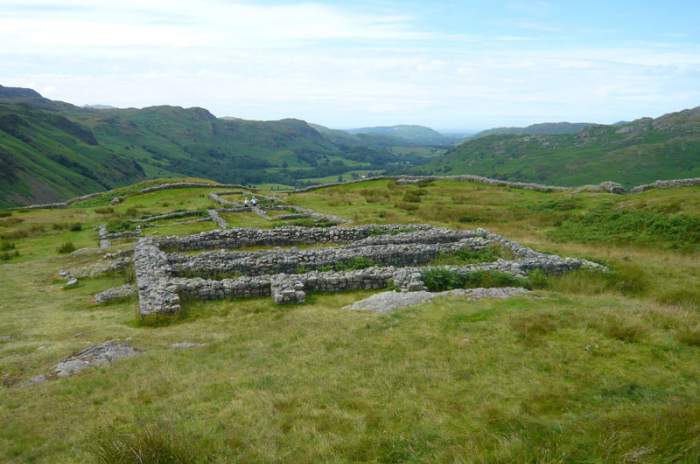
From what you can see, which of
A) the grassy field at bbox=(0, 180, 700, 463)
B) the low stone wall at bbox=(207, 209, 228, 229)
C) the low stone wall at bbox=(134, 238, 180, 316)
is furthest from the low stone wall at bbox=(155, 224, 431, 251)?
the grassy field at bbox=(0, 180, 700, 463)

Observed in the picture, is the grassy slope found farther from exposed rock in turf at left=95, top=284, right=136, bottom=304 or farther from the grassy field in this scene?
the grassy field

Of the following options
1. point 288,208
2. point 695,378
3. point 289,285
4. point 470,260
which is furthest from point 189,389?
point 288,208

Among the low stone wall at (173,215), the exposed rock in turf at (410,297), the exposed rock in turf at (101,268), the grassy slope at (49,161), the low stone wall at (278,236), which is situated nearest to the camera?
the exposed rock in turf at (410,297)

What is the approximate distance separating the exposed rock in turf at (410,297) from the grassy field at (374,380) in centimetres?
75

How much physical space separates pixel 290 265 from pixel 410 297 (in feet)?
22.2

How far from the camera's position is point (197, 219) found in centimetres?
3534

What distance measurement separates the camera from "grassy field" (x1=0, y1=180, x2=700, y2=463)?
259 inches

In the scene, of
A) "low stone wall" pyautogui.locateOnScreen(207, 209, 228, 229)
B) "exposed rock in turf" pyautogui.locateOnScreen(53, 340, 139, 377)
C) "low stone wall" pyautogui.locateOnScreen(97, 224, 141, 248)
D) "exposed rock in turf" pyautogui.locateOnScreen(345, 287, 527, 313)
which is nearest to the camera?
"exposed rock in turf" pyautogui.locateOnScreen(53, 340, 139, 377)

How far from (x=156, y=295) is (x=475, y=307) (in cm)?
1089

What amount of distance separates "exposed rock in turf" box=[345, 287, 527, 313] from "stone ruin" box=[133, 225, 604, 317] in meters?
1.13

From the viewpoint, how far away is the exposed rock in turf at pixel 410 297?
14.3m

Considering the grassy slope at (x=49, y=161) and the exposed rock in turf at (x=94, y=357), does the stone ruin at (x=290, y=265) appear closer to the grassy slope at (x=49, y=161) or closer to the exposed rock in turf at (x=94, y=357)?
the exposed rock in turf at (x=94, y=357)

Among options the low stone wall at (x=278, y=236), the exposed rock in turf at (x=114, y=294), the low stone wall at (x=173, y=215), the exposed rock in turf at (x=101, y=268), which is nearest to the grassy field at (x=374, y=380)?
the exposed rock in turf at (x=114, y=294)

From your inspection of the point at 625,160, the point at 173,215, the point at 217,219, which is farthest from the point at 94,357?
the point at 625,160
